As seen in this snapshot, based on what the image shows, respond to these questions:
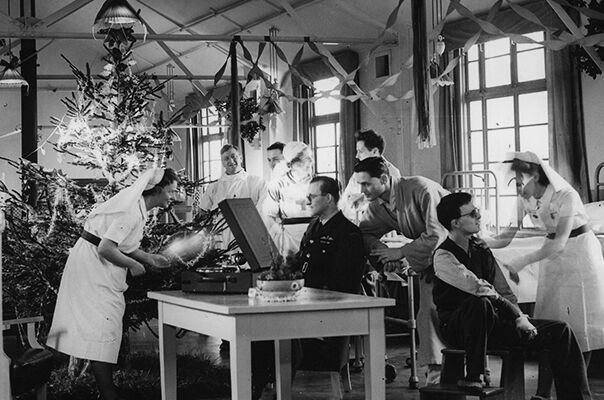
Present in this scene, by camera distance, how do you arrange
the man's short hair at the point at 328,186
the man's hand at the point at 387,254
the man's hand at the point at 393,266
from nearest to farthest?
the man's short hair at the point at 328,186 < the man's hand at the point at 387,254 < the man's hand at the point at 393,266

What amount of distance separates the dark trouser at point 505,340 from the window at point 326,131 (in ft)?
31.9

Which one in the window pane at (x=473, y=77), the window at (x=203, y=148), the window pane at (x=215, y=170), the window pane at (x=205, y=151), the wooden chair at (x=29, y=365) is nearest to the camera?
the wooden chair at (x=29, y=365)

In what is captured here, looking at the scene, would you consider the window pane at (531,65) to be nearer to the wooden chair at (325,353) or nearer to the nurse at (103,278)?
the nurse at (103,278)

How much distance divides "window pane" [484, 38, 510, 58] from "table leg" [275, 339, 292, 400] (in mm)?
6943

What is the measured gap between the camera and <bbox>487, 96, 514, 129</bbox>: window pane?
10438 mm

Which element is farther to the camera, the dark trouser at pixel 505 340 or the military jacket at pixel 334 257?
the military jacket at pixel 334 257

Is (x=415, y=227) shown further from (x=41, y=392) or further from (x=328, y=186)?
(x=41, y=392)

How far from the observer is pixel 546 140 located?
31.5 ft

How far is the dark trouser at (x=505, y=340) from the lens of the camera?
4.05 meters

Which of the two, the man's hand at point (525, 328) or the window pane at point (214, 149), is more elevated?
the window pane at point (214, 149)

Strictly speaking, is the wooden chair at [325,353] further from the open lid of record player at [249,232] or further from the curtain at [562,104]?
the curtain at [562,104]

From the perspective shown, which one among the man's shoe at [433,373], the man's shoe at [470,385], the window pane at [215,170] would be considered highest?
the window pane at [215,170]

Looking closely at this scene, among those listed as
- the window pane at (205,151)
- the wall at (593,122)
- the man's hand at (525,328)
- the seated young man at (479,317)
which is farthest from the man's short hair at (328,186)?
the window pane at (205,151)

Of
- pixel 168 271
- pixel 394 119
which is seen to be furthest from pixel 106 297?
pixel 394 119
